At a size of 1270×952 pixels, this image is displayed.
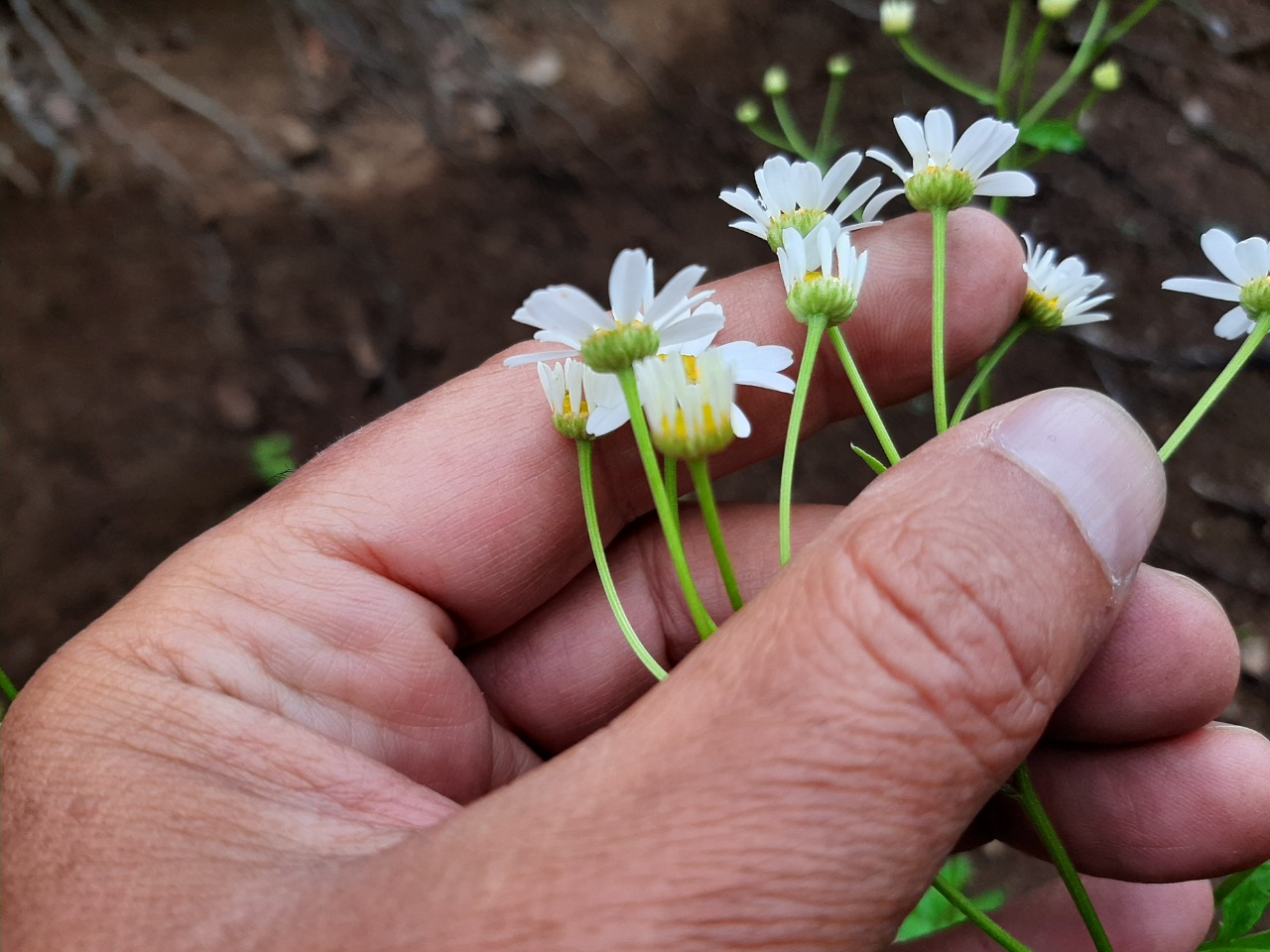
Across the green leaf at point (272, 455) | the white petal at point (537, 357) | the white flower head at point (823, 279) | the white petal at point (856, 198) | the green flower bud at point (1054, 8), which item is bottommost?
the green leaf at point (272, 455)

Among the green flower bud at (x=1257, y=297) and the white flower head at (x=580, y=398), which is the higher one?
the green flower bud at (x=1257, y=297)

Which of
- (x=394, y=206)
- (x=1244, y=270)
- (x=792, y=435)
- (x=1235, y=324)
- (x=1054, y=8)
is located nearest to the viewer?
(x=792, y=435)

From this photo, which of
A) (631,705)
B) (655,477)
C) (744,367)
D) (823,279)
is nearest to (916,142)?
(823,279)

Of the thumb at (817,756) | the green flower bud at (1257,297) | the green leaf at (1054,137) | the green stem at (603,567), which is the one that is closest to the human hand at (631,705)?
the thumb at (817,756)

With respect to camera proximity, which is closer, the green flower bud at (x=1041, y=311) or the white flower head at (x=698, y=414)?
the white flower head at (x=698, y=414)

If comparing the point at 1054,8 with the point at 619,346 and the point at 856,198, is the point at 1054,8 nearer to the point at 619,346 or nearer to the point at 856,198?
the point at 856,198

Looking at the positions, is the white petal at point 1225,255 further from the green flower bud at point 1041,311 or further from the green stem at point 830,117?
the green stem at point 830,117

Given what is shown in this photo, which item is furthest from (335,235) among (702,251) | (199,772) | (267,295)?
(199,772)
